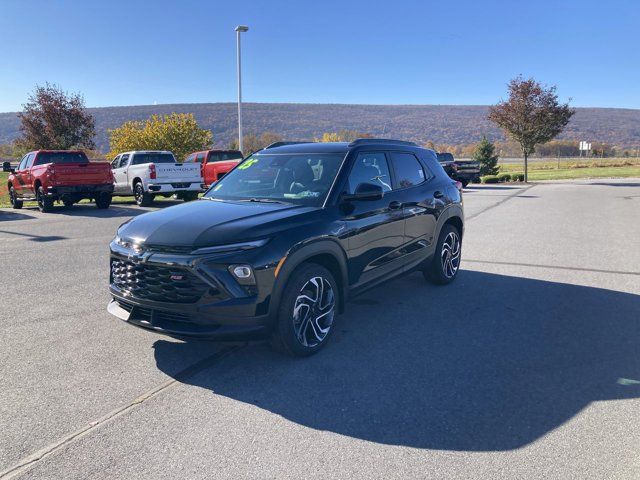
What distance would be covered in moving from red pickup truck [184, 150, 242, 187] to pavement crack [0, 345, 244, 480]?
14.5 metres

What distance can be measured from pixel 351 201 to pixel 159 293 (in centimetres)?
186

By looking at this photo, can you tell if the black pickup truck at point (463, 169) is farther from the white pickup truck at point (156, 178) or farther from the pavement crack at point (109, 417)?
the pavement crack at point (109, 417)

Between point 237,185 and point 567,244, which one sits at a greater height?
point 237,185

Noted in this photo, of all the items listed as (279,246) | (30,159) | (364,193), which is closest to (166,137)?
(30,159)

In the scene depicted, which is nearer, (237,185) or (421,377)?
(421,377)

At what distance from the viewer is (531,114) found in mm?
33938

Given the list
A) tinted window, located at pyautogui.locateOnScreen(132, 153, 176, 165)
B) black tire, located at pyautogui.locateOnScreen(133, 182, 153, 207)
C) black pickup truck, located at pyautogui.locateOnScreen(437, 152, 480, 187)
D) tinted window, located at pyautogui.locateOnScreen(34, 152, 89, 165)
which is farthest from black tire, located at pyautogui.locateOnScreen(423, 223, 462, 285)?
black pickup truck, located at pyautogui.locateOnScreen(437, 152, 480, 187)

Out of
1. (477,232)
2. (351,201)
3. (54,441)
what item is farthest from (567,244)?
(54,441)

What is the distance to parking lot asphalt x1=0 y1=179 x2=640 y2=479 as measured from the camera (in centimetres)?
282

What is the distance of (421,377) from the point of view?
3.86 m

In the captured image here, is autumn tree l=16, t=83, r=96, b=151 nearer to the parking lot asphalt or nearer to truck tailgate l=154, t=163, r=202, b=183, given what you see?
truck tailgate l=154, t=163, r=202, b=183

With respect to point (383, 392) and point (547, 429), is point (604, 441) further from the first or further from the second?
point (383, 392)

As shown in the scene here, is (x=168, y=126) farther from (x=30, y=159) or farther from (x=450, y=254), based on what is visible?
(x=450, y=254)

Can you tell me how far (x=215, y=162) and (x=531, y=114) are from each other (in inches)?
932
